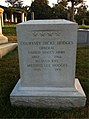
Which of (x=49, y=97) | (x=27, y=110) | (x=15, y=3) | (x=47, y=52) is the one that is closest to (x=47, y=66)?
(x=47, y=52)

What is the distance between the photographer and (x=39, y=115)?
2.91 metres

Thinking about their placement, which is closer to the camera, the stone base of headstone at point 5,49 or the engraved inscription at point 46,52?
the engraved inscription at point 46,52

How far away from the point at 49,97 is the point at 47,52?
691 mm

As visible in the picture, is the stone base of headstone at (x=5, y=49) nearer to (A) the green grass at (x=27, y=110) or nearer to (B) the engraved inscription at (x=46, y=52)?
(A) the green grass at (x=27, y=110)

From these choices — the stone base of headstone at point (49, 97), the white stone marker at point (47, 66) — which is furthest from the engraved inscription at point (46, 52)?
the stone base of headstone at point (49, 97)

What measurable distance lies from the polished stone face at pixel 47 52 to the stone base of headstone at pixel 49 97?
0.08 m

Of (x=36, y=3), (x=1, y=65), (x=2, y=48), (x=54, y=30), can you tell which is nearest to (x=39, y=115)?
(x=54, y=30)

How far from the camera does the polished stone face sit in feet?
9.36

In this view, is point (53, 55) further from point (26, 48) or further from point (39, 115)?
point (39, 115)

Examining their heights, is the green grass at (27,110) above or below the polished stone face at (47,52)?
below

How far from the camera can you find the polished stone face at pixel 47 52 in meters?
2.85

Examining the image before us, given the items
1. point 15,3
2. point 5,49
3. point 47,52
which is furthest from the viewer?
point 15,3

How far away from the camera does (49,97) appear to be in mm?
3080

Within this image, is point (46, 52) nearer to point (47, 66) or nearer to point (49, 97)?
point (47, 66)
